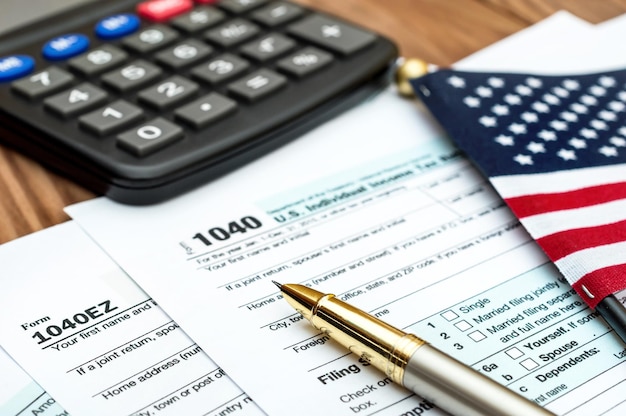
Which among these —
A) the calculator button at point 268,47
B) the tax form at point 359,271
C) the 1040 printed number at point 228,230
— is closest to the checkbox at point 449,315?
the tax form at point 359,271

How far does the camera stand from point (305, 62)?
48cm

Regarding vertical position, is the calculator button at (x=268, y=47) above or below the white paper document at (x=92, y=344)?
above

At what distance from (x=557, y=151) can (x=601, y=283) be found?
0.38ft

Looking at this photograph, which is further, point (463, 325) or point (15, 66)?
point (15, 66)

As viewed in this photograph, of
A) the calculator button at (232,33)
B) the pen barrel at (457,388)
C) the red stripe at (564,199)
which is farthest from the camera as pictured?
the calculator button at (232,33)

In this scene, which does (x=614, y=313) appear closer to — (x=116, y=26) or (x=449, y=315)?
(x=449, y=315)

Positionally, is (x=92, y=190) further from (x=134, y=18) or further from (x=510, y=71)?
(x=510, y=71)

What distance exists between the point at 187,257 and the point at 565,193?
188 millimetres

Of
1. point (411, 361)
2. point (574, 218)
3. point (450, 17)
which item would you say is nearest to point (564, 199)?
point (574, 218)

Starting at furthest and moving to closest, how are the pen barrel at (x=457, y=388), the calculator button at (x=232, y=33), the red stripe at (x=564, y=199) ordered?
the calculator button at (x=232, y=33) < the red stripe at (x=564, y=199) < the pen barrel at (x=457, y=388)

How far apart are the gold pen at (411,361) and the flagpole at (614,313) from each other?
2.8 inches

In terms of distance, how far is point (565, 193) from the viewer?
0.41m

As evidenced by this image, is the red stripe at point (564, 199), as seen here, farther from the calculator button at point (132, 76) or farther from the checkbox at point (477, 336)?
the calculator button at point (132, 76)

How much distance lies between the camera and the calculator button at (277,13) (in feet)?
1.71
